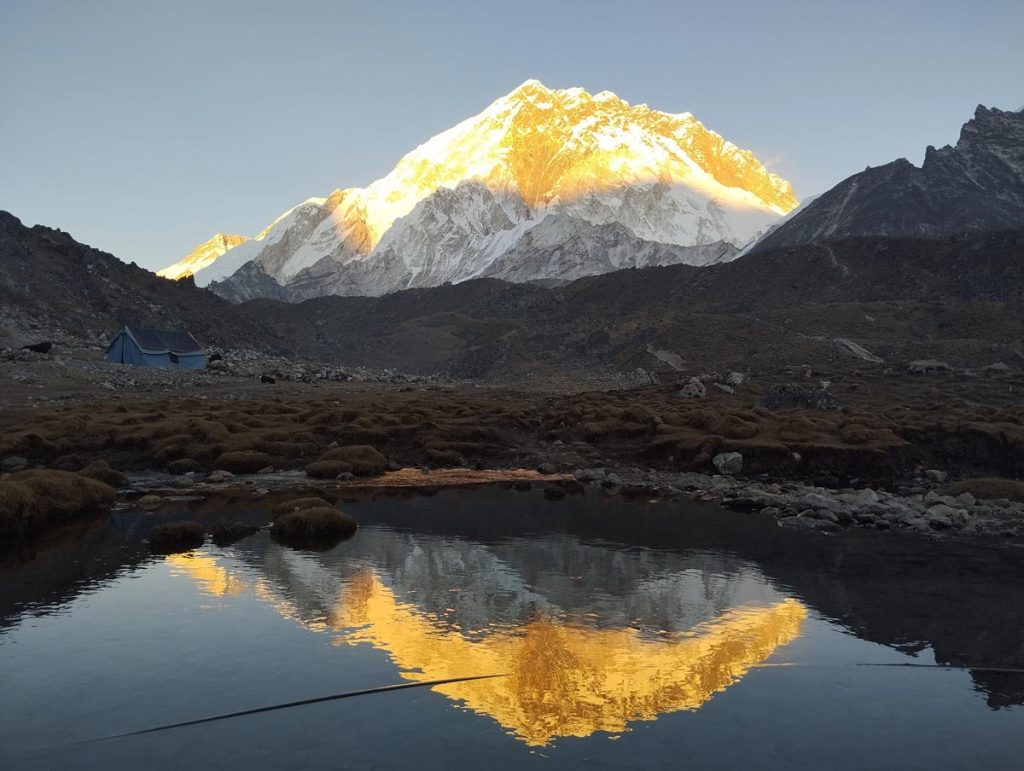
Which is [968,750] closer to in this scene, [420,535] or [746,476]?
[420,535]

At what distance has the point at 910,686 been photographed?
13.1 metres

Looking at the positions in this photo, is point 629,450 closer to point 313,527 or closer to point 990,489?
point 990,489

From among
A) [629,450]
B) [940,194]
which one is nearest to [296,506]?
[629,450]

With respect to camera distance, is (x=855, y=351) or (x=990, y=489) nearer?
(x=990, y=489)

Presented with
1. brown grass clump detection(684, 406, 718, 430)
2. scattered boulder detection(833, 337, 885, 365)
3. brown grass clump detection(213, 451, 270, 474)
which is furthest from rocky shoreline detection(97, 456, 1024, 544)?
scattered boulder detection(833, 337, 885, 365)

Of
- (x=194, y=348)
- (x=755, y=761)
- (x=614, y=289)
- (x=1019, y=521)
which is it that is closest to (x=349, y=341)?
(x=614, y=289)

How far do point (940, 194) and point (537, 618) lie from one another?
171 metres

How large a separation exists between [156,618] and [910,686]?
13.8 metres

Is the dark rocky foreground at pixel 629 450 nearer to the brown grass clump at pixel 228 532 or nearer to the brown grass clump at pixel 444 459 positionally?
the brown grass clump at pixel 444 459

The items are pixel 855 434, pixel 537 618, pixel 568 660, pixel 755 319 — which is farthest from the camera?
pixel 755 319

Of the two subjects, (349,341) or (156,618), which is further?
(349,341)

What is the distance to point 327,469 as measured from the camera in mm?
33781

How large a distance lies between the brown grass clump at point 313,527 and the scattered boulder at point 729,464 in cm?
1859

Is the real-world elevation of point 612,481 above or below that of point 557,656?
above
